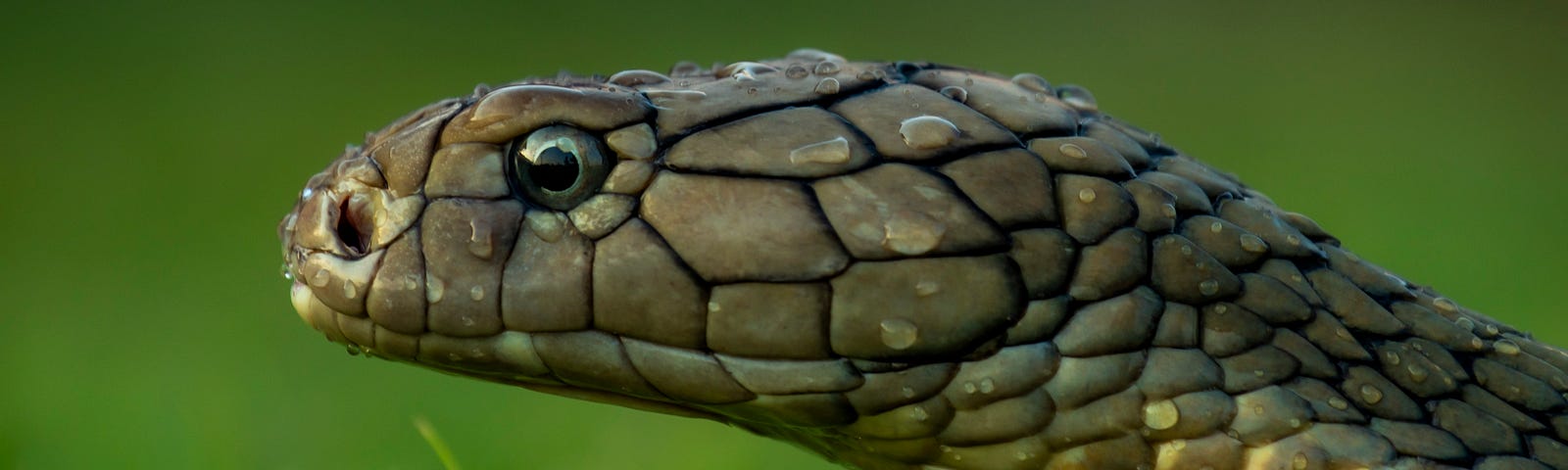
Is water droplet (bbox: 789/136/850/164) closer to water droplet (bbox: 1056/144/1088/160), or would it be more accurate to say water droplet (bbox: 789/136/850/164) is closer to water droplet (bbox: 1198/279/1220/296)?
water droplet (bbox: 1056/144/1088/160)

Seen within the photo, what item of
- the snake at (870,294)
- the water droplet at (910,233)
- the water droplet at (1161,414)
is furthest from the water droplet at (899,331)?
the water droplet at (1161,414)

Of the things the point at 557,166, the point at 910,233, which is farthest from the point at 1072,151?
the point at 557,166

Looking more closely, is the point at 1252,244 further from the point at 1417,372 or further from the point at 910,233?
the point at 910,233

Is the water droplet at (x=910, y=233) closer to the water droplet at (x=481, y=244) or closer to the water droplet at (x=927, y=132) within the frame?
the water droplet at (x=927, y=132)

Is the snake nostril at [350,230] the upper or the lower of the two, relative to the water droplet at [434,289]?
upper

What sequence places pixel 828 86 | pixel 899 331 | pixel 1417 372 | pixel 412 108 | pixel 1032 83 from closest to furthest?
pixel 899 331 → pixel 1417 372 → pixel 828 86 → pixel 1032 83 → pixel 412 108

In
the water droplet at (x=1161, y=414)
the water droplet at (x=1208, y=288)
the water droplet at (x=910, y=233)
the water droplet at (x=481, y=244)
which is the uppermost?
the water droplet at (x=910, y=233)

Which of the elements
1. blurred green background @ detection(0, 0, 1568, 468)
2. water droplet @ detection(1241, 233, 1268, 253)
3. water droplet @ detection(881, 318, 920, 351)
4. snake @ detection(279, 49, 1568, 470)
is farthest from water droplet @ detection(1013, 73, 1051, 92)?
blurred green background @ detection(0, 0, 1568, 468)
